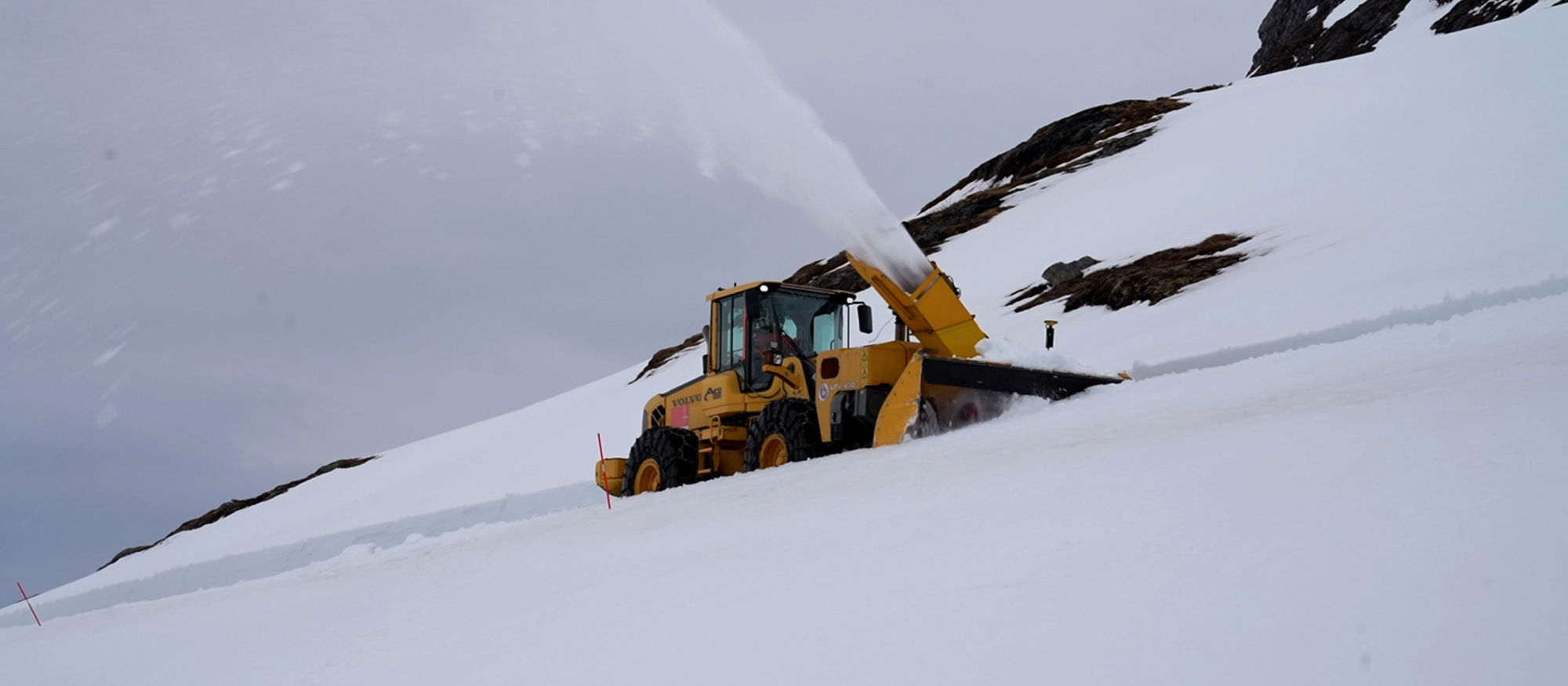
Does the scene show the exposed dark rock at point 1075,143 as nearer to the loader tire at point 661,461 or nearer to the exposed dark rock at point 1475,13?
the exposed dark rock at point 1475,13

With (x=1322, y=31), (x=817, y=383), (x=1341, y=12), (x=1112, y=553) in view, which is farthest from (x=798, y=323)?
(x=1341, y=12)

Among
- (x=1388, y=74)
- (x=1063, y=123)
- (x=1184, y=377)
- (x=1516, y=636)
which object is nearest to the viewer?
(x=1516, y=636)

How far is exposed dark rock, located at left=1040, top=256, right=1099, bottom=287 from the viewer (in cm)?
2698

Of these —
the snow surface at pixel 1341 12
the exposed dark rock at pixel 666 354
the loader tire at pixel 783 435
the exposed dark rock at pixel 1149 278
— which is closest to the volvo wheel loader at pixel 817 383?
the loader tire at pixel 783 435

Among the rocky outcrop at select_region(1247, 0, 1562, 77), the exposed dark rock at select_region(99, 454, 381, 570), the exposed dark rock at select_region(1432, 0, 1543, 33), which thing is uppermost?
the rocky outcrop at select_region(1247, 0, 1562, 77)

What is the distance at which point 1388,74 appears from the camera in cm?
3625

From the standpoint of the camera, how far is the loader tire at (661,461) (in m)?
12.9

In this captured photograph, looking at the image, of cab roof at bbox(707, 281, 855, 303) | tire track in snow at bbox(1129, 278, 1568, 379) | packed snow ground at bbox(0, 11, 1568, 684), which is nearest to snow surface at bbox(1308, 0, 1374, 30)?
packed snow ground at bbox(0, 11, 1568, 684)

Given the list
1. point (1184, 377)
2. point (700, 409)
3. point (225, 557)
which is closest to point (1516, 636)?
point (1184, 377)

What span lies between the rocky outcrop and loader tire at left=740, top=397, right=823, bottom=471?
48.7 meters

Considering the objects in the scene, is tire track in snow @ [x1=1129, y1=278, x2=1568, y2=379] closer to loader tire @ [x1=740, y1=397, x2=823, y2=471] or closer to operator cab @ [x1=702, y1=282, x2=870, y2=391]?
Result: operator cab @ [x1=702, y1=282, x2=870, y2=391]

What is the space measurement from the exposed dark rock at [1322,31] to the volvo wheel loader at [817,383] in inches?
2110

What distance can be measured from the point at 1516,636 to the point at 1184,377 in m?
7.33

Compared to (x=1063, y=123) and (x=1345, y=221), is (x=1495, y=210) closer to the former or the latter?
(x=1345, y=221)
